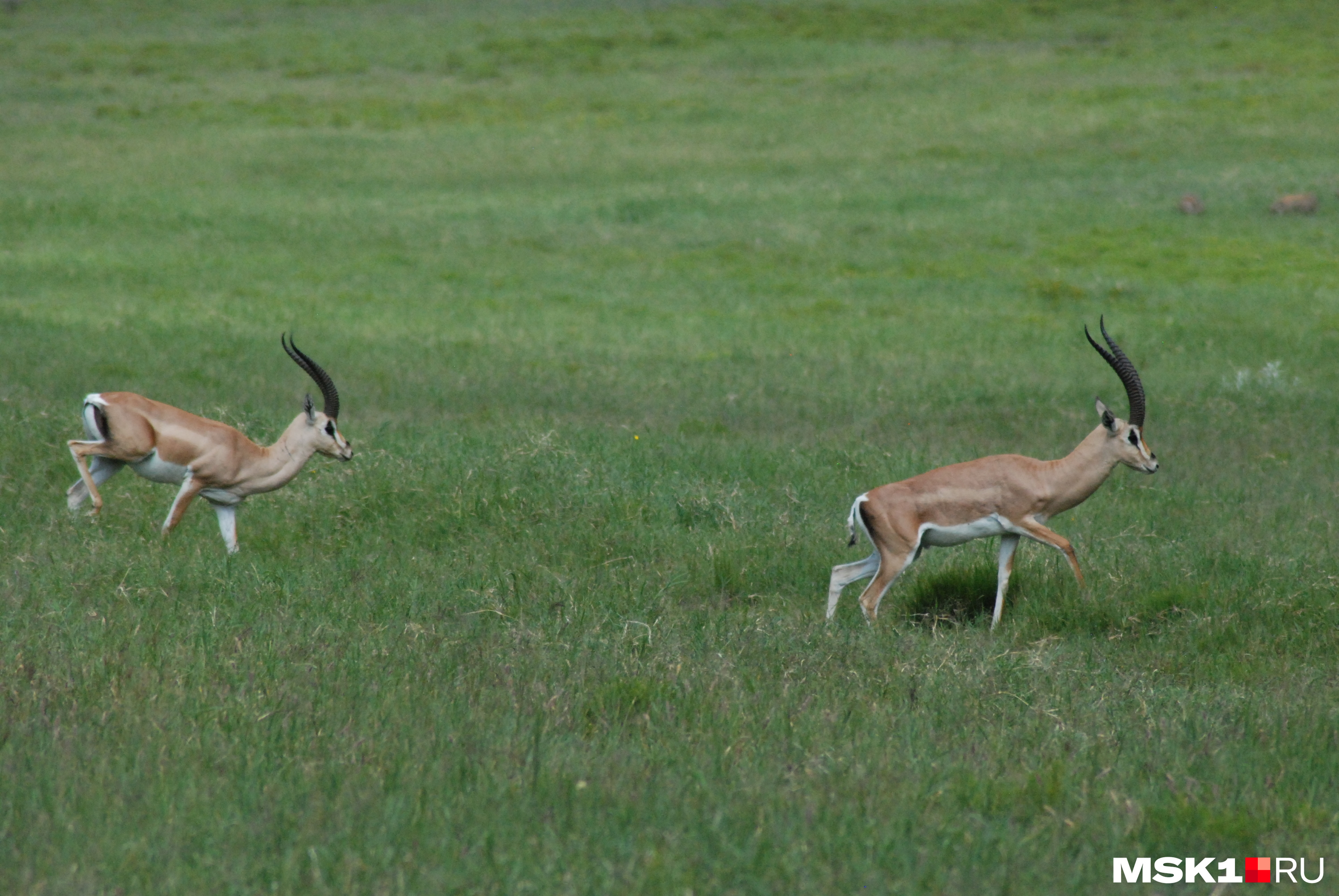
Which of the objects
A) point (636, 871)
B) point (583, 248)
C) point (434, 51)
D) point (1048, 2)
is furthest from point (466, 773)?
point (1048, 2)

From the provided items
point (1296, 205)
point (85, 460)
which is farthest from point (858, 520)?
point (1296, 205)

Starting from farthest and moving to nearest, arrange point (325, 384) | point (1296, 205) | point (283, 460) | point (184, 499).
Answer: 1. point (1296, 205)
2. point (325, 384)
3. point (283, 460)
4. point (184, 499)

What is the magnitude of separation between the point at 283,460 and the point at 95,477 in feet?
4.53

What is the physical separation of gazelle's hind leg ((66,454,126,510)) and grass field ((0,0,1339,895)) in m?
0.24

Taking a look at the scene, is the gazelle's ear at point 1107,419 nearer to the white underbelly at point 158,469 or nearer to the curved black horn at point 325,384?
the curved black horn at point 325,384

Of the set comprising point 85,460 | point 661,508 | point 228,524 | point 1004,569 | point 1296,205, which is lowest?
point 1296,205

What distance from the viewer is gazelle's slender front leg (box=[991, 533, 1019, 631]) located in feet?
28.8

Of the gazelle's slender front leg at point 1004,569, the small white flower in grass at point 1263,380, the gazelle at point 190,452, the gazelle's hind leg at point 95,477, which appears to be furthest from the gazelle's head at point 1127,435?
the small white flower in grass at point 1263,380

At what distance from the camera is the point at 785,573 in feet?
31.2

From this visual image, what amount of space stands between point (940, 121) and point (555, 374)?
26.8 metres

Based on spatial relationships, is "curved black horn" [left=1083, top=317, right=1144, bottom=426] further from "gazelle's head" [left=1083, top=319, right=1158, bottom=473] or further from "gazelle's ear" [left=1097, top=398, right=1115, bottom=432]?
"gazelle's ear" [left=1097, top=398, right=1115, bottom=432]

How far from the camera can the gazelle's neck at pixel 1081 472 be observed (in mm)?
9359

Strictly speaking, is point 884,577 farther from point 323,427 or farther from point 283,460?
point 283,460

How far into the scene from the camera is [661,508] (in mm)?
10586
